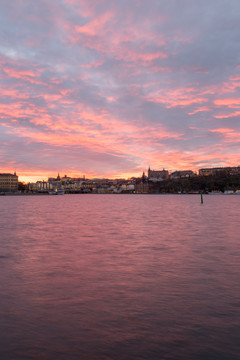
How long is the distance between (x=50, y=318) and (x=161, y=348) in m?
3.64

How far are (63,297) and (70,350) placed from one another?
444cm

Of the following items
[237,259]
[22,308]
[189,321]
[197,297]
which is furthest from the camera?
[237,259]

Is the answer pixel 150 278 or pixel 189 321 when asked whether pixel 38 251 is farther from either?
pixel 189 321

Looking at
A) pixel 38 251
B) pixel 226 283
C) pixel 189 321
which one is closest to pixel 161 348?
pixel 189 321

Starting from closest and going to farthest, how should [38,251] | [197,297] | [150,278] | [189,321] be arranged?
[189,321] < [197,297] < [150,278] < [38,251]

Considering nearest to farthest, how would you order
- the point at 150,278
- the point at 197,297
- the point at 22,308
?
1. the point at 22,308
2. the point at 197,297
3. the point at 150,278

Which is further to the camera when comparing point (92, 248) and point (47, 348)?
point (92, 248)

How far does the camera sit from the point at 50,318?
10.3 metres

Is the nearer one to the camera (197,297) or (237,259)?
(197,297)

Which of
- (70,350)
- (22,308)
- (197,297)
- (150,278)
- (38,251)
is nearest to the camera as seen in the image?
(70,350)

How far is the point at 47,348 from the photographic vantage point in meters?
8.39

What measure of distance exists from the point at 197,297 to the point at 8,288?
7383 mm

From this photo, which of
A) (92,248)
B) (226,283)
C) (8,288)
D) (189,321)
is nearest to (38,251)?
(92,248)

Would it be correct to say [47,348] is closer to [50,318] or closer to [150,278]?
[50,318]
